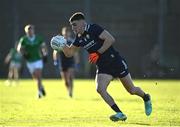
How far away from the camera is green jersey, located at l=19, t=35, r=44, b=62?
922 inches

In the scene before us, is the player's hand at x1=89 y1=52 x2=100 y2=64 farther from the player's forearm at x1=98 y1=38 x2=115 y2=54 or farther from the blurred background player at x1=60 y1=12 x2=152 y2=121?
the player's forearm at x1=98 y1=38 x2=115 y2=54

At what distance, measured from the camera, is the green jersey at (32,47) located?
76.8 ft

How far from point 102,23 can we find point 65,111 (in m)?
32.2

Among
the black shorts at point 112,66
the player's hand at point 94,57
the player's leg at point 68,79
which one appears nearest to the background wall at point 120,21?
the player's leg at point 68,79

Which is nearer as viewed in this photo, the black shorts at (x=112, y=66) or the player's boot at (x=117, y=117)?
the player's boot at (x=117, y=117)

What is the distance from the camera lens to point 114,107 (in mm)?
13547

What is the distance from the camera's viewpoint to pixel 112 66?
45.1ft

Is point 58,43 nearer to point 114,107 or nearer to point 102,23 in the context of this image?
point 114,107

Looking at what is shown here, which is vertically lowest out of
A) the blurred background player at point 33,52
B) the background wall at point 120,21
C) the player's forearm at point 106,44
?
the background wall at point 120,21

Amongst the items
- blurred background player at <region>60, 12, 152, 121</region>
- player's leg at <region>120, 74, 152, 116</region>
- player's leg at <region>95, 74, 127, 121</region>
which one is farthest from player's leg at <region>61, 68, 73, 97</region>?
player's leg at <region>95, 74, 127, 121</region>

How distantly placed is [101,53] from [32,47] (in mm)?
10014

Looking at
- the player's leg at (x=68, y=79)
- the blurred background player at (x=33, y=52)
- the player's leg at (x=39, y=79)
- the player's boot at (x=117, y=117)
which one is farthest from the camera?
the player's leg at (x=68, y=79)

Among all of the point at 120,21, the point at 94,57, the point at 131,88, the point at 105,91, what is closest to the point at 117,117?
the point at 105,91

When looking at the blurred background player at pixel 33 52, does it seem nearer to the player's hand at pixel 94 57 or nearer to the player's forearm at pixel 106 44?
the player's hand at pixel 94 57
